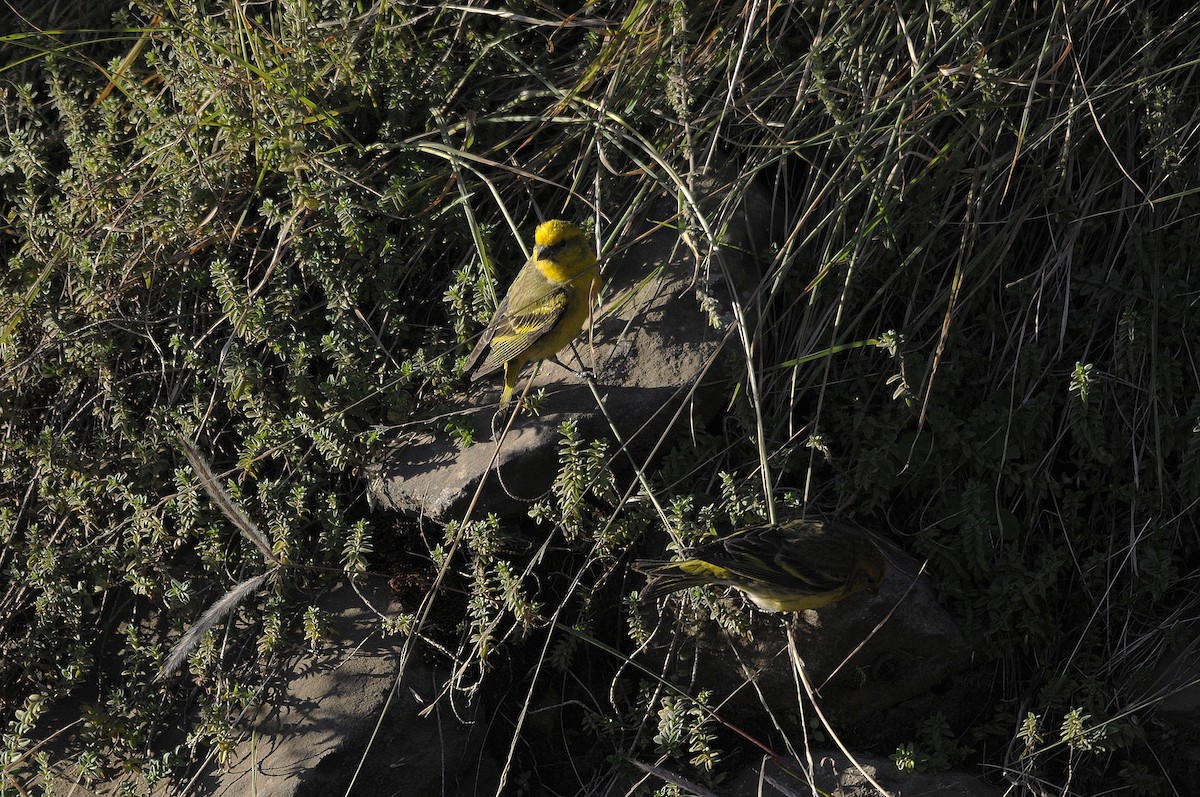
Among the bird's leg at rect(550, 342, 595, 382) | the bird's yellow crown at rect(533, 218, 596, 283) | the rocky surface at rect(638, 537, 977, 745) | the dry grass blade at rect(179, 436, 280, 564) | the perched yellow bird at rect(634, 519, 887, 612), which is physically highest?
the bird's yellow crown at rect(533, 218, 596, 283)

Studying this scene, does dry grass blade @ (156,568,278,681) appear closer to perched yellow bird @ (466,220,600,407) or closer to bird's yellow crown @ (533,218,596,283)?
perched yellow bird @ (466,220,600,407)

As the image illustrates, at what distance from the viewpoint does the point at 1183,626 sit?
3523 mm

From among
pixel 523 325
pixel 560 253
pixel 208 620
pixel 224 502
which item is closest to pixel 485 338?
pixel 523 325

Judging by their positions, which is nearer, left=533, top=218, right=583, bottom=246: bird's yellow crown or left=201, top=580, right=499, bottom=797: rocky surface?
left=201, top=580, right=499, bottom=797: rocky surface

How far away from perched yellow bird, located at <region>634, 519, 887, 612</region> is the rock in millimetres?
534

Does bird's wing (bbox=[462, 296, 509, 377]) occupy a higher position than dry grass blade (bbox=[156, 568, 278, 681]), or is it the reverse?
bird's wing (bbox=[462, 296, 509, 377])

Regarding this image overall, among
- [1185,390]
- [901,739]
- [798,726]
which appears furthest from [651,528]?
[1185,390]

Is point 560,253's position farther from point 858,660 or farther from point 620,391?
point 858,660

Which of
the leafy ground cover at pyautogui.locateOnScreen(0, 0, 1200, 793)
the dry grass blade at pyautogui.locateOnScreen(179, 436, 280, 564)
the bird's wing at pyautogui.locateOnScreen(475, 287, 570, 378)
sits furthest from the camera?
the bird's wing at pyautogui.locateOnScreen(475, 287, 570, 378)

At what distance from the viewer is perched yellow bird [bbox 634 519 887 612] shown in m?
3.19

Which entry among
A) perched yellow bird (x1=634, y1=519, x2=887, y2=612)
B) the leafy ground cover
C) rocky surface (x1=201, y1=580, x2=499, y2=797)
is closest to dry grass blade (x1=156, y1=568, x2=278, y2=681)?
the leafy ground cover

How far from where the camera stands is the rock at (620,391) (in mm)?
3838

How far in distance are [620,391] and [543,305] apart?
1.42 feet

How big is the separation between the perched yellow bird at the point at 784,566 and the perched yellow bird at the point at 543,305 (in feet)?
3.24
